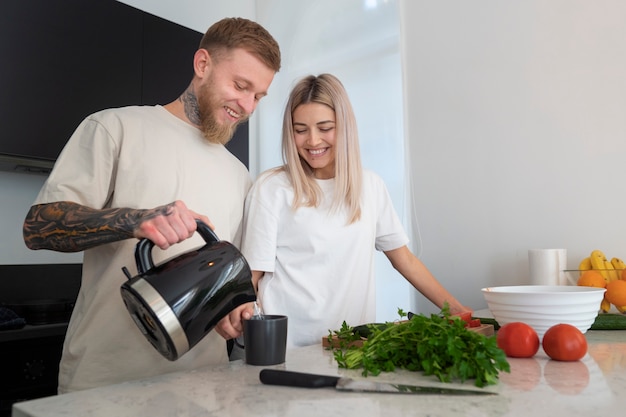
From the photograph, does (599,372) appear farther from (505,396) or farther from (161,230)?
(161,230)

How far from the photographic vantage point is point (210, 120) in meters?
1.41

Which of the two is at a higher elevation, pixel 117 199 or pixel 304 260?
pixel 117 199

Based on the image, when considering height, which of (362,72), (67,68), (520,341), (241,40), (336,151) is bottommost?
(520,341)

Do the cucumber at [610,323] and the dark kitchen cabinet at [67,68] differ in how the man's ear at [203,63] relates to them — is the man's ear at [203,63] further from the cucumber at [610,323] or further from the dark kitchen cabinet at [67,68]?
the cucumber at [610,323]

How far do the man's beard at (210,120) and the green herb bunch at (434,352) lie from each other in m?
0.68

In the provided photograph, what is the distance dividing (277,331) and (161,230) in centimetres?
29

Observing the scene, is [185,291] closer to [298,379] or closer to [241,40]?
[298,379]

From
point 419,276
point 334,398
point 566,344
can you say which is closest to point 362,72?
point 419,276

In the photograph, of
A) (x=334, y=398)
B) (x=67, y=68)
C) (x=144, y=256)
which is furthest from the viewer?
(x=67, y=68)

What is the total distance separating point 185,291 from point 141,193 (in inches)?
18.6

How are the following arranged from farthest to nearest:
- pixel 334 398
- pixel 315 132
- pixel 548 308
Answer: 1. pixel 315 132
2. pixel 548 308
3. pixel 334 398

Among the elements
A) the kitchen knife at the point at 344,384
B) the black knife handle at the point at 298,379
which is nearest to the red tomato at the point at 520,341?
the kitchen knife at the point at 344,384

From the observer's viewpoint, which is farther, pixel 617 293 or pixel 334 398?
pixel 617 293

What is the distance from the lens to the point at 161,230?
0.89m
